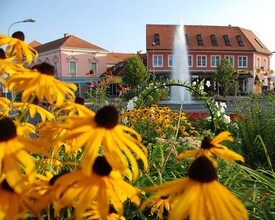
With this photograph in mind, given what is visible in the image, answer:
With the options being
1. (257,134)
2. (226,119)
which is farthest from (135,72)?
(257,134)

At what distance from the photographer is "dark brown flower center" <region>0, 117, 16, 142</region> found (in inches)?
29.0

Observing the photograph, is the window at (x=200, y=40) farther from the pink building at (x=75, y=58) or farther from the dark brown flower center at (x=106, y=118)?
the dark brown flower center at (x=106, y=118)

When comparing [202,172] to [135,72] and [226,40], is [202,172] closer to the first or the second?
[135,72]

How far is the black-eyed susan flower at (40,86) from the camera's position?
3.16 ft

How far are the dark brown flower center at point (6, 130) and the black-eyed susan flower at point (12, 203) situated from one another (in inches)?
3.8

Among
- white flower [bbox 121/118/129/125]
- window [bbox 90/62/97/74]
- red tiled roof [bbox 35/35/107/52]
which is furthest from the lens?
window [bbox 90/62/97/74]

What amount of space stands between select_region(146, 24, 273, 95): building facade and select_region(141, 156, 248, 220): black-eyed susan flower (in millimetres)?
42168

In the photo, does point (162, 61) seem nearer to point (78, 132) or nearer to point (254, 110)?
point (254, 110)

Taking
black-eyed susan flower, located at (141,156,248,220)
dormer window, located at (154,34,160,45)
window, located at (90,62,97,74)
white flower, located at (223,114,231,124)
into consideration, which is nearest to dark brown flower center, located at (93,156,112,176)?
black-eyed susan flower, located at (141,156,248,220)

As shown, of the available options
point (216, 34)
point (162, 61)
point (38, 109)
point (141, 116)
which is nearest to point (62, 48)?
point (162, 61)

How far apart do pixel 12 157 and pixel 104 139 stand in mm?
211

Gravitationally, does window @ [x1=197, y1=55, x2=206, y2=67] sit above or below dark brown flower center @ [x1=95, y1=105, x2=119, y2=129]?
above

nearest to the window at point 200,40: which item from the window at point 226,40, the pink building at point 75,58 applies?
the window at point 226,40

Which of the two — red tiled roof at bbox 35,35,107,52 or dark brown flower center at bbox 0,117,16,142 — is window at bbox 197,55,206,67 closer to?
red tiled roof at bbox 35,35,107,52
